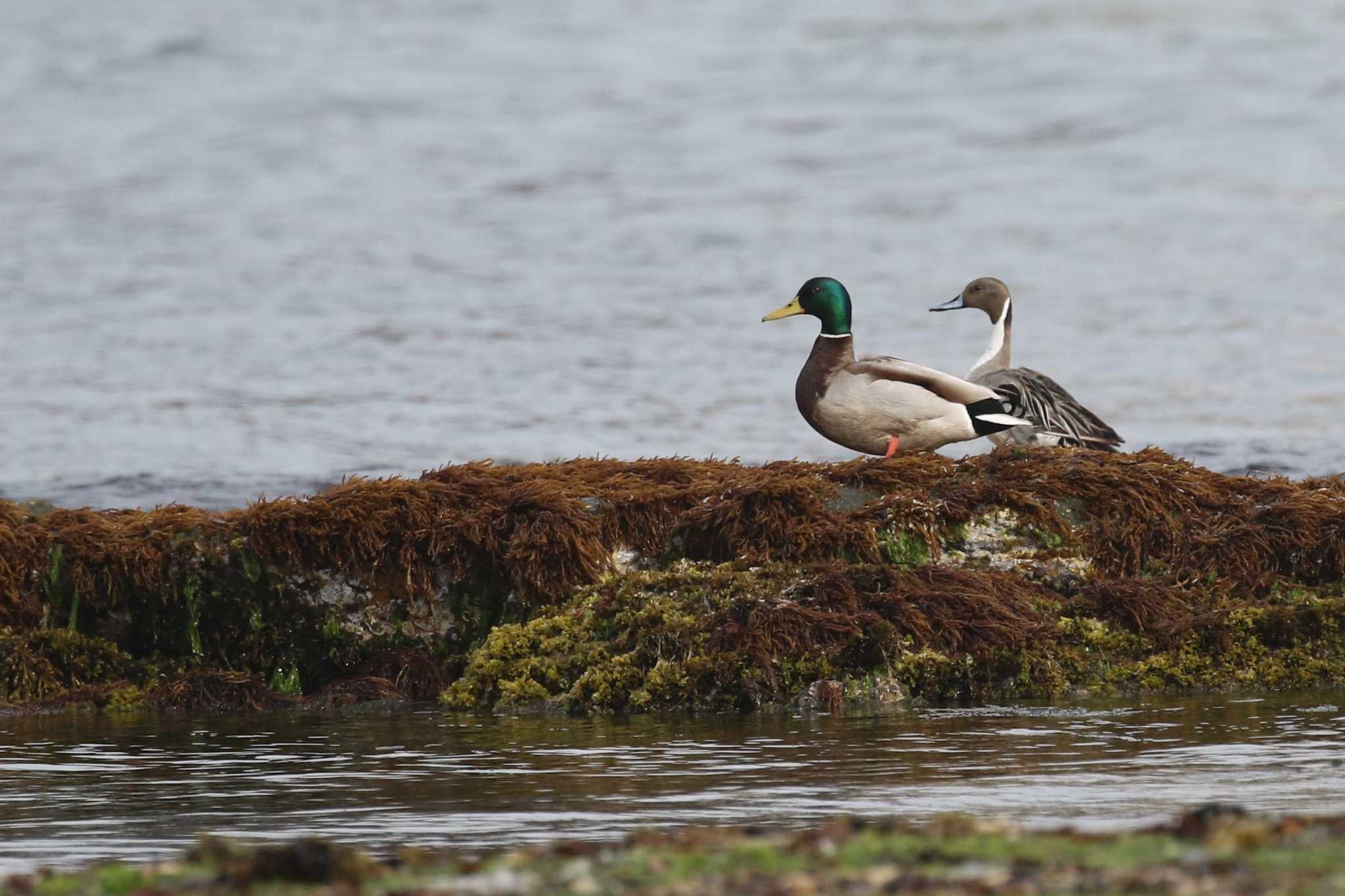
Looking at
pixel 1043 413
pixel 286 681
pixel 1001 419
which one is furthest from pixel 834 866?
pixel 1043 413

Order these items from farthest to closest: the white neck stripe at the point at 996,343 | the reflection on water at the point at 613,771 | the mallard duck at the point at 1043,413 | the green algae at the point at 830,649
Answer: the white neck stripe at the point at 996,343 < the mallard duck at the point at 1043,413 < the green algae at the point at 830,649 < the reflection on water at the point at 613,771

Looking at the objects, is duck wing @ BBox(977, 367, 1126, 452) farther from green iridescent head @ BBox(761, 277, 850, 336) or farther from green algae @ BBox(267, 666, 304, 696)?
green algae @ BBox(267, 666, 304, 696)

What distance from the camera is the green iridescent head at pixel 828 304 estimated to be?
12.3m

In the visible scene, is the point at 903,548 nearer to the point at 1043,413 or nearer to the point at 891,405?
the point at 891,405

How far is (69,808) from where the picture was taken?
22.2 ft

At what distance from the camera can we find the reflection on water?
247 inches

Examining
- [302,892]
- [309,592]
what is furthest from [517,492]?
[302,892]

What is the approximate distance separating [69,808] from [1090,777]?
12.4 ft

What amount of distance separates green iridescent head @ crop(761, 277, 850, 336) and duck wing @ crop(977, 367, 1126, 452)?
45.1 inches

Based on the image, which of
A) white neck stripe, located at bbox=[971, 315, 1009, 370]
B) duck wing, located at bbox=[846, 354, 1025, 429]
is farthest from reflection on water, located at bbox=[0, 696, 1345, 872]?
white neck stripe, located at bbox=[971, 315, 1009, 370]

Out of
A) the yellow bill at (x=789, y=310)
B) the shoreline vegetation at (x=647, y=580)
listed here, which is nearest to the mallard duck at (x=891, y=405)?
the yellow bill at (x=789, y=310)

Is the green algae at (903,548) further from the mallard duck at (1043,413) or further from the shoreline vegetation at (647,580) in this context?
the mallard duck at (1043,413)

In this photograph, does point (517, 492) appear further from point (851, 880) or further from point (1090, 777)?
point (851, 880)

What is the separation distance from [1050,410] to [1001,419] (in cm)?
62
